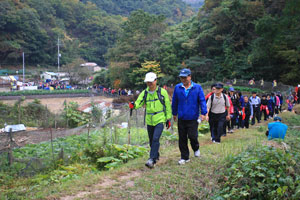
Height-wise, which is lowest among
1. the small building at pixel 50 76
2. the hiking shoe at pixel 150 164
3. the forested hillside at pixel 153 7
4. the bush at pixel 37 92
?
the hiking shoe at pixel 150 164

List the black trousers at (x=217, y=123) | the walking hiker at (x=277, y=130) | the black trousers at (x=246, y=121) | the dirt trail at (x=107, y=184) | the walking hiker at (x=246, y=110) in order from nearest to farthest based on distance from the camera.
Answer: the dirt trail at (x=107, y=184), the walking hiker at (x=277, y=130), the black trousers at (x=217, y=123), the walking hiker at (x=246, y=110), the black trousers at (x=246, y=121)

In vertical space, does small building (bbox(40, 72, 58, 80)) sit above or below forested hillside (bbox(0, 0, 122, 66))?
below

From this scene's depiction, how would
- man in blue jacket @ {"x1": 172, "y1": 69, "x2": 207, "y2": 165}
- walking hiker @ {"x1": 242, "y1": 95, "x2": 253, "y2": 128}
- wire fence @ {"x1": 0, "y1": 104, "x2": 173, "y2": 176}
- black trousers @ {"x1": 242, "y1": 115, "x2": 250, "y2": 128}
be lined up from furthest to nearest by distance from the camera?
1. black trousers @ {"x1": 242, "y1": 115, "x2": 250, "y2": 128}
2. walking hiker @ {"x1": 242, "y1": 95, "x2": 253, "y2": 128}
3. wire fence @ {"x1": 0, "y1": 104, "x2": 173, "y2": 176}
4. man in blue jacket @ {"x1": 172, "y1": 69, "x2": 207, "y2": 165}

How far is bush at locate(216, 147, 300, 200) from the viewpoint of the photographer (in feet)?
Answer: 14.4

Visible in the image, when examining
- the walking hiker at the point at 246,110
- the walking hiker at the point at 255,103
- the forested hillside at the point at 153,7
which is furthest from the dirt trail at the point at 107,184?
the forested hillside at the point at 153,7

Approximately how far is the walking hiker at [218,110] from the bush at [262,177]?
8.62ft

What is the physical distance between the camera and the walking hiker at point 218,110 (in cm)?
759

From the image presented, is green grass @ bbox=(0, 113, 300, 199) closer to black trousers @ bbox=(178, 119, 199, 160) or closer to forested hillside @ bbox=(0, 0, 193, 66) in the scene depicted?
black trousers @ bbox=(178, 119, 199, 160)

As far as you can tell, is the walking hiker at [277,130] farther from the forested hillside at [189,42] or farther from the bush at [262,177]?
the forested hillside at [189,42]

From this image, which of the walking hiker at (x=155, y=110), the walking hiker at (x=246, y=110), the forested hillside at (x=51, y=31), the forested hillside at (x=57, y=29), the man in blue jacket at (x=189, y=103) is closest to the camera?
the man in blue jacket at (x=189, y=103)

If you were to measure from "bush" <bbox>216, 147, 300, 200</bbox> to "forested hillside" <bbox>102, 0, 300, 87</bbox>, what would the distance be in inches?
843

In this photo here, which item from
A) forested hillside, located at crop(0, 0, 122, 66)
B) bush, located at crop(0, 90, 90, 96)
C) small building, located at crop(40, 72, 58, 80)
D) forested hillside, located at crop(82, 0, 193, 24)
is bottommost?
bush, located at crop(0, 90, 90, 96)

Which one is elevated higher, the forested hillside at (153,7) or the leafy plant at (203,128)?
the forested hillside at (153,7)

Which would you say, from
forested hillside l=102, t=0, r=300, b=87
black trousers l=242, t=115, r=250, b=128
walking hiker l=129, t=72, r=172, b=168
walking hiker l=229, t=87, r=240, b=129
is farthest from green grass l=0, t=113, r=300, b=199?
forested hillside l=102, t=0, r=300, b=87
